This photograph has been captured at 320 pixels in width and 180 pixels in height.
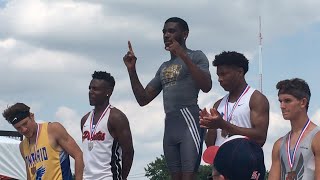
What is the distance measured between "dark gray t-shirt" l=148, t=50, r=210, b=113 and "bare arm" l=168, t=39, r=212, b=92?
0.15 m

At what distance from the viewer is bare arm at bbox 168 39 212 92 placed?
7.62 m

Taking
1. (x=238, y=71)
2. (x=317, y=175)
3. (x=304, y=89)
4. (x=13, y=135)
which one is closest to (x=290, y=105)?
(x=304, y=89)

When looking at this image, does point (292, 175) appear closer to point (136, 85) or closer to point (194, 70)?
point (194, 70)

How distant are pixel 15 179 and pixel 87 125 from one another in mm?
8914

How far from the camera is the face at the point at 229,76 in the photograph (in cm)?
738

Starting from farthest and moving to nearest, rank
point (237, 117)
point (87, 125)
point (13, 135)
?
point (13, 135) → point (87, 125) → point (237, 117)

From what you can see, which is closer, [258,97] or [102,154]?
[258,97]

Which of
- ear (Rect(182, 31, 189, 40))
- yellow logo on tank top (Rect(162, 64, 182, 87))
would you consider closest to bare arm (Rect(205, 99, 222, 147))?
yellow logo on tank top (Rect(162, 64, 182, 87))

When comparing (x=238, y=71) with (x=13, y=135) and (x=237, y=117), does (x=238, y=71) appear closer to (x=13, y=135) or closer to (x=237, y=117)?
(x=237, y=117)

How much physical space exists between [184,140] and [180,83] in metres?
0.66

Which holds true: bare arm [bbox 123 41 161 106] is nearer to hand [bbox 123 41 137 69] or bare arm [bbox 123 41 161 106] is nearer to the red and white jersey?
hand [bbox 123 41 137 69]

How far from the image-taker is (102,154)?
8.50m

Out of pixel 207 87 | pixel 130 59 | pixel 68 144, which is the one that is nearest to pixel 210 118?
pixel 207 87

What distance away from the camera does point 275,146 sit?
22.2 feet
